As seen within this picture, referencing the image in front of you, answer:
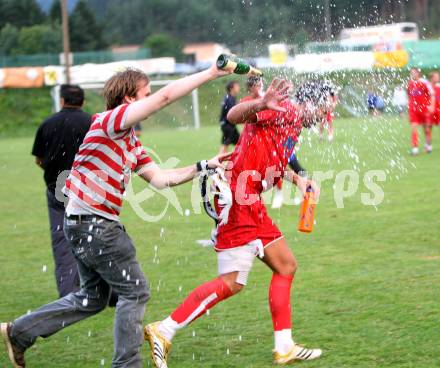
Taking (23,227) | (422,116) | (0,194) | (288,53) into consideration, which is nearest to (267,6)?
(288,53)

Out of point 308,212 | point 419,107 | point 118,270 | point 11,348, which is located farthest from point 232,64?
point 419,107

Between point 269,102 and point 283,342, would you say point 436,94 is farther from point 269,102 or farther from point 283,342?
point 269,102

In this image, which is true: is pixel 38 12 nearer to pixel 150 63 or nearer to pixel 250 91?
pixel 150 63

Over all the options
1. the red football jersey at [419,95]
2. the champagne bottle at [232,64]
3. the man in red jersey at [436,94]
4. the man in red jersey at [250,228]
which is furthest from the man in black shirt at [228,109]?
the champagne bottle at [232,64]

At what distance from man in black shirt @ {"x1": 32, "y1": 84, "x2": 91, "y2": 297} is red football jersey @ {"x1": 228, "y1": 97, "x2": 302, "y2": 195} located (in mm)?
2171

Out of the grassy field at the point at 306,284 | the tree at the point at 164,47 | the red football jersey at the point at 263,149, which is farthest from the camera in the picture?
the tree at the point at 164,47

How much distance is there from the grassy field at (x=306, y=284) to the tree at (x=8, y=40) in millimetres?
50529

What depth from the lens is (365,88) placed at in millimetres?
31750

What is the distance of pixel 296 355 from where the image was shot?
5.40 metres

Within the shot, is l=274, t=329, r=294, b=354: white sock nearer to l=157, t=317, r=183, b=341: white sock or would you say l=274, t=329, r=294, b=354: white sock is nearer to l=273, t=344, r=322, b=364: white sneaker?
l=273, t=344, r=322, b=364: white sneaker

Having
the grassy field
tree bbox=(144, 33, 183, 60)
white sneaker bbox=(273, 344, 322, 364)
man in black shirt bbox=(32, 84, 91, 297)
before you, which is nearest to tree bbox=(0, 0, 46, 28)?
tree bbox=(144, 33, 183, 60)

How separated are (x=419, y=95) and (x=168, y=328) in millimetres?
15893

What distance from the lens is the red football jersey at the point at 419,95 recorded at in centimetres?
1967

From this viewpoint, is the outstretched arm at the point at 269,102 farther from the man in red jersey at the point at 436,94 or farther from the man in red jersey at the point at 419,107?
the man in red jersey at the point at 436,94
